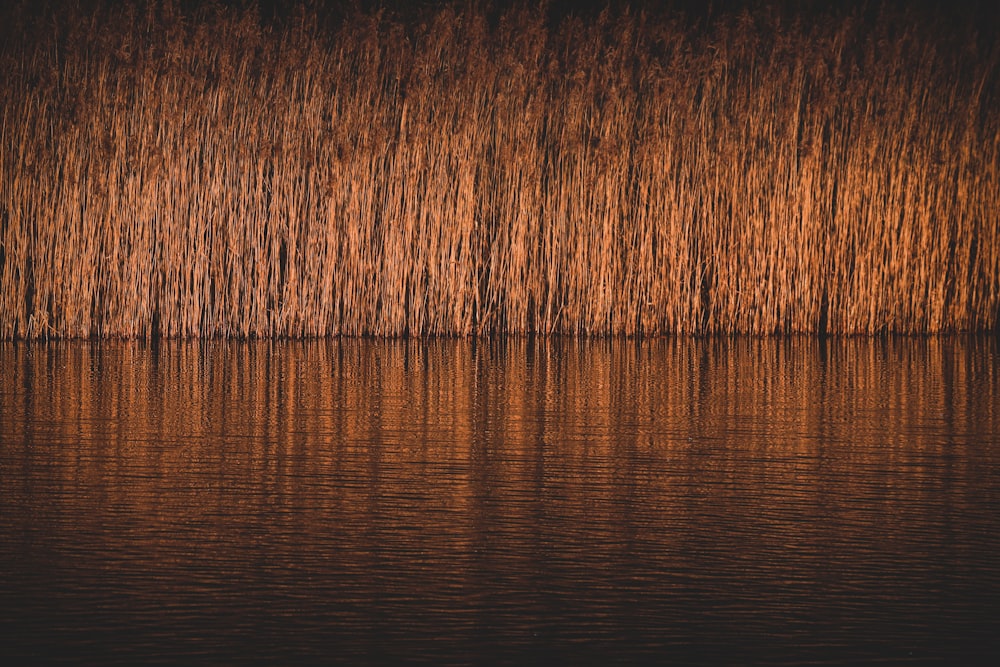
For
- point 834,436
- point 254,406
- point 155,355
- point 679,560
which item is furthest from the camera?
point 155,355

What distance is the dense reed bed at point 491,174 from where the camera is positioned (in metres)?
7.23

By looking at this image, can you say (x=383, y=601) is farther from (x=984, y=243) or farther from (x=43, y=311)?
(x=984, y=243)

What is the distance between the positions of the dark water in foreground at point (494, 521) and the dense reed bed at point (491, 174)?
6.29ft

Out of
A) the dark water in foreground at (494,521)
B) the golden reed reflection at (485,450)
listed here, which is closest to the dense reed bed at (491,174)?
the golden reed reflection at (485,450)

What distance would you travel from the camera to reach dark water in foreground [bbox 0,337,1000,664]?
225cm

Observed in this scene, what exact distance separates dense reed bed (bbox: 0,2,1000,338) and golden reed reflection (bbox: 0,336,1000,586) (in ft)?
3.22

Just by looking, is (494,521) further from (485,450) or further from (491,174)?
(491,174)

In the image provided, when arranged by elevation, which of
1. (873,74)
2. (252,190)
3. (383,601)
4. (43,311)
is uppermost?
(873,74)

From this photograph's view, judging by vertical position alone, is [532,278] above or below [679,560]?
above

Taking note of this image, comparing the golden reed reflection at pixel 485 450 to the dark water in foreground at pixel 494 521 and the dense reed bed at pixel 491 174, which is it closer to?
the dark water in foreground at pixel 494 521

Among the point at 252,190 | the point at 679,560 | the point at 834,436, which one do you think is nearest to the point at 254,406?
the point at 834,436

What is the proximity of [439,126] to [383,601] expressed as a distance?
5.52 meters

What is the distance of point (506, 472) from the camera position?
3.58 metres

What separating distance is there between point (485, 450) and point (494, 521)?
2.98 feet
